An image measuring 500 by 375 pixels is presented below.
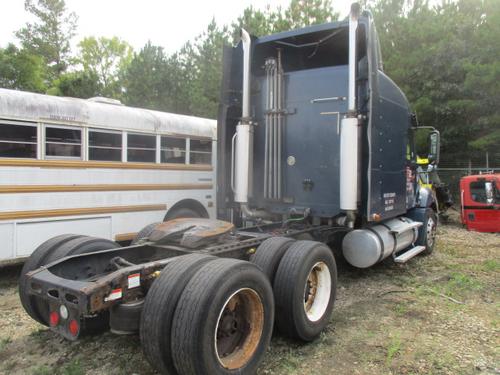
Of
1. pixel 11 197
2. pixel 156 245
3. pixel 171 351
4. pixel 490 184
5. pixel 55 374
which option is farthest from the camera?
pixel 490 184

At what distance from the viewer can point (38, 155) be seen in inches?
235

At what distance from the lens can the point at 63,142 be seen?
246 inches

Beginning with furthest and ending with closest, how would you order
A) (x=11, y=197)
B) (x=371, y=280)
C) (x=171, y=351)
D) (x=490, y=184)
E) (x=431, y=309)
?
(x=490, y=184), (x=371, y=280), (x=11, y=197), (x=431, y=309), (x=171, y=351)

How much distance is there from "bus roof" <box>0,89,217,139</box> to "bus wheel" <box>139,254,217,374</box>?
4.12m

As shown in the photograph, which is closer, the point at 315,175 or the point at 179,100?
the point at 315,175

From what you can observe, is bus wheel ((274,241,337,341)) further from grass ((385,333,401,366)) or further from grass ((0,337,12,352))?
grass ((0,337,12,352))

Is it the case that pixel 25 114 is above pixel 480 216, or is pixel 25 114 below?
above

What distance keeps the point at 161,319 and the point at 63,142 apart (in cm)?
433

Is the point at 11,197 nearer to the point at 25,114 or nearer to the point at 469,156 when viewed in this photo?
the point at 25,114

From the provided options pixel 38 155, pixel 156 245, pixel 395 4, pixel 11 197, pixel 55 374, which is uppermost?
pixel 395 4

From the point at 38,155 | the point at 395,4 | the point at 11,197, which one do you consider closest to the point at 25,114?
the point at 38,155

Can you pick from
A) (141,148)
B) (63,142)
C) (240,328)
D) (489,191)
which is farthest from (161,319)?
(489,191)

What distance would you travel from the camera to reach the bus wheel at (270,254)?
3.92 m

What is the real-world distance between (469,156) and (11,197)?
17.5 m
